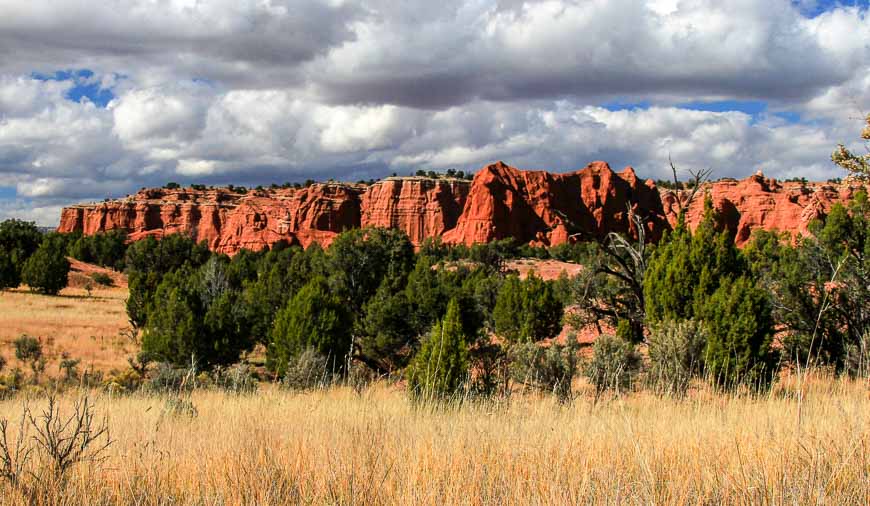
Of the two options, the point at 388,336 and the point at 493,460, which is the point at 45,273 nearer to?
the point at 388,336

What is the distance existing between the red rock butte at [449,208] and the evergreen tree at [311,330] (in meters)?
80.8

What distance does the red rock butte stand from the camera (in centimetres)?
11156

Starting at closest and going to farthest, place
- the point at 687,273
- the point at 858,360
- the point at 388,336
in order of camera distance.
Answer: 1. the point at 858,360
2. the point at 687,273
3. the point at 388,336

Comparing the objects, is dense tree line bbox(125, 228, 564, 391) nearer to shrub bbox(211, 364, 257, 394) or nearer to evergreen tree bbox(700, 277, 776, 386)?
shrub bbox(211, 364, 257, 394)

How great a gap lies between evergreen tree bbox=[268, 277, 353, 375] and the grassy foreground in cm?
1822

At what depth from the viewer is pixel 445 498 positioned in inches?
136

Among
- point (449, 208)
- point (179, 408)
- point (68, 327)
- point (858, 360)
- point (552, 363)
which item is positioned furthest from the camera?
point (449, 208)

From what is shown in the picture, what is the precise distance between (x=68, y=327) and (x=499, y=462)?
38.0 meters

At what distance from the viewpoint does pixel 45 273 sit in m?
53.9

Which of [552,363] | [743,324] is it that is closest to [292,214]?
[552,363]

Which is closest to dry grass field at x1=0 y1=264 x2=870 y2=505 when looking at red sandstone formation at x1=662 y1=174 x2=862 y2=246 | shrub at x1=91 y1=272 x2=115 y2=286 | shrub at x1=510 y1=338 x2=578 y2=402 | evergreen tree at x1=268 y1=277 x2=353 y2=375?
shrub at x1=510 y1=338 x2=578 y2=402

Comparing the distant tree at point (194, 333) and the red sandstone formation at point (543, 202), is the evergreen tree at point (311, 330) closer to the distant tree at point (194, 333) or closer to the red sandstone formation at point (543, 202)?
the distant tree at point (194, 333)

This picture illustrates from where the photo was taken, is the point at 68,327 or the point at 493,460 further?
the point at 68,327

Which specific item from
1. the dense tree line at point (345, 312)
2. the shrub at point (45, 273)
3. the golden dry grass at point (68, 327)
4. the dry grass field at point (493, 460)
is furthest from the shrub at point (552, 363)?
the shrub at point (45, 273)
